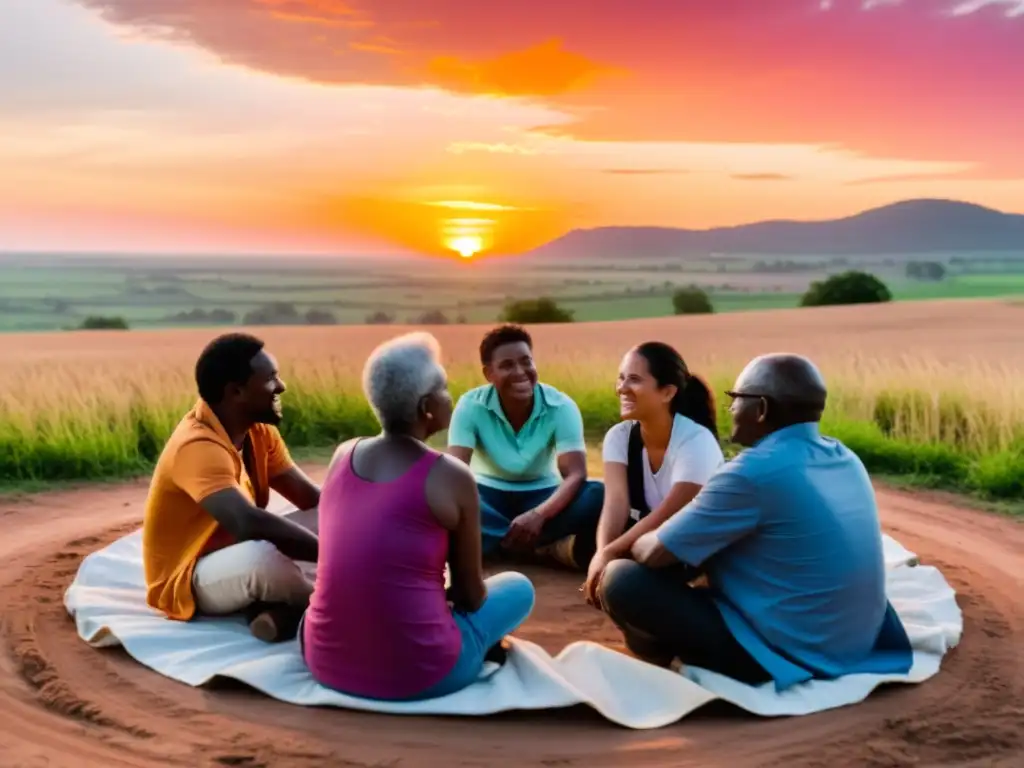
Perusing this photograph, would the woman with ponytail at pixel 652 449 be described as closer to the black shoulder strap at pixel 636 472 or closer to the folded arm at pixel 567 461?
the black shoulder strap at pixel 636 472

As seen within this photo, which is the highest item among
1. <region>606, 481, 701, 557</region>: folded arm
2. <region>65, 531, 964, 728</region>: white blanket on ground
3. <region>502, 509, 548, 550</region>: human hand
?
<region>606, 481, 701, 557</region>: folded arm

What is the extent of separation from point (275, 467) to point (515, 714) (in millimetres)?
2000

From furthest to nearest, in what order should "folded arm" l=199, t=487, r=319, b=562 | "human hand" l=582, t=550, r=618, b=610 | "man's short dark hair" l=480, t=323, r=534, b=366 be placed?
"man's short dark hair" l=480, t=323, r=534, b=366 → "human hand" l=582, t=550, r=618, b=610 → "folded arm" l=199, t=487, r=319, b=562

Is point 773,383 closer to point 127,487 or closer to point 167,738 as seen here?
point 167,738

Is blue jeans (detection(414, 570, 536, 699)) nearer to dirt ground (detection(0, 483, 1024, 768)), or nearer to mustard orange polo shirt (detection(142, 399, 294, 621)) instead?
dirt ground (detection(0, 483, 1024, 768))

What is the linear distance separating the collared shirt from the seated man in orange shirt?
169 cm

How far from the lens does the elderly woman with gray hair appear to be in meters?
3.80

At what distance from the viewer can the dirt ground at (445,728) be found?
379cm

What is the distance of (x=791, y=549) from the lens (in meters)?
4.08

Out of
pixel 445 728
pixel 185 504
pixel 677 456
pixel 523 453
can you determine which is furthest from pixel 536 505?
pixel 445 728

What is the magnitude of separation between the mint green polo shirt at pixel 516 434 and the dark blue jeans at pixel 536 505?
0.06 m

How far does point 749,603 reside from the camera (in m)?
4.22

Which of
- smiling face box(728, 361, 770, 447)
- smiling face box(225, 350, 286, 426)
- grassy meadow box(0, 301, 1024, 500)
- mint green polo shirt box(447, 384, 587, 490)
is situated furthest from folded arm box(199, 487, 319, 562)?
grassy meadow box(0, 301, 1024, 500)

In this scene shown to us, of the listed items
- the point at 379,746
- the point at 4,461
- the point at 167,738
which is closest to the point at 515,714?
the point at 379,746
